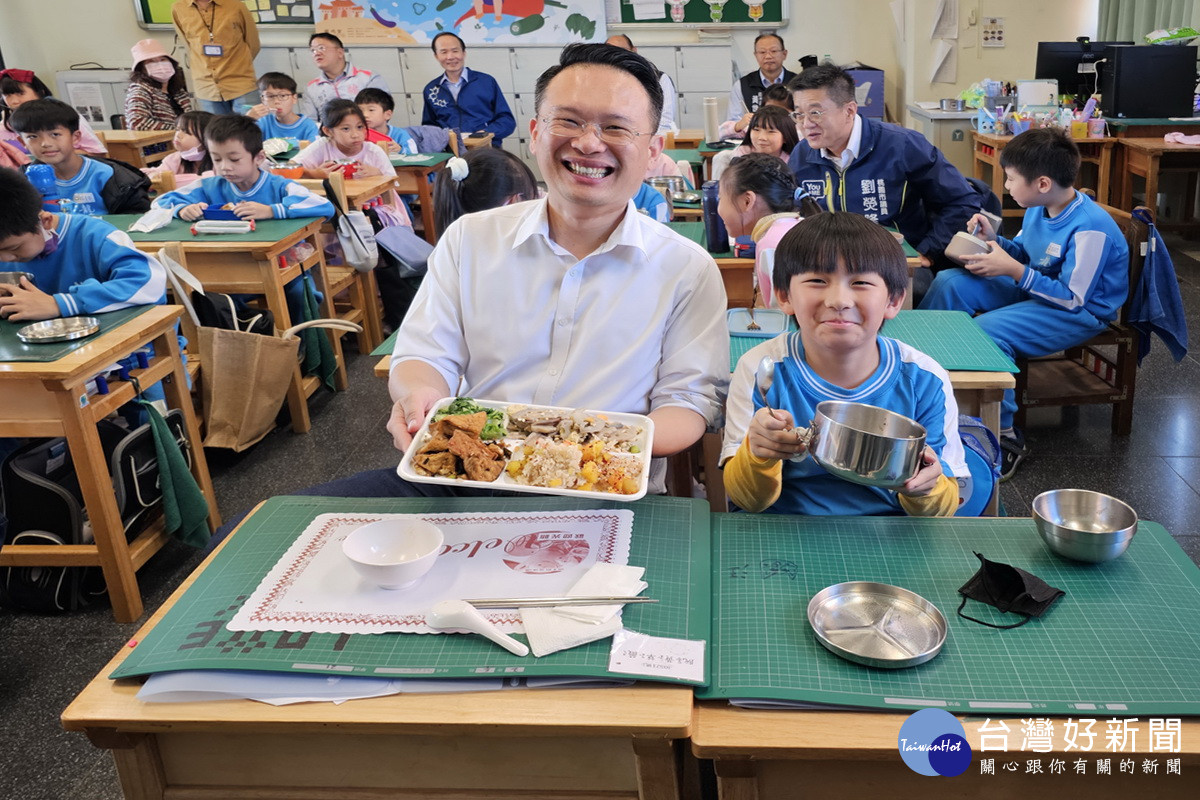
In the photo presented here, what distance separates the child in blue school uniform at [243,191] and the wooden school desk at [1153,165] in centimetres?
452

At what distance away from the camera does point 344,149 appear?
5062mm

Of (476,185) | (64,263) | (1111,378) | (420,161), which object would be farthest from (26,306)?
(1111,378)

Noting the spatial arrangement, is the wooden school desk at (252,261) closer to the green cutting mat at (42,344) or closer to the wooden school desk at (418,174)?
the green cutting mat at (42,344)

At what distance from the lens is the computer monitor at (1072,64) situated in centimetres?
627

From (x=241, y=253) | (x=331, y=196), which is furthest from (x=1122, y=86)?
(x=241, y=253)

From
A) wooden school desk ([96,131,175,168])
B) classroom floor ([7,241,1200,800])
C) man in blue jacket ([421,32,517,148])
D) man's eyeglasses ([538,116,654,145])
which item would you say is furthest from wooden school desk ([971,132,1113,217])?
wooden school desk ([96,131,175,168])

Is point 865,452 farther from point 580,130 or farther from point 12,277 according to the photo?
point 12,277

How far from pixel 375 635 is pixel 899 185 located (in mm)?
2920

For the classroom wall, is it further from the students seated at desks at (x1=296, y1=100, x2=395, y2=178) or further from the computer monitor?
the students seated at desks at (x1=296, y1=100, x2=395, y2=178)

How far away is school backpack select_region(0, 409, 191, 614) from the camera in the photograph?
7.94 feet

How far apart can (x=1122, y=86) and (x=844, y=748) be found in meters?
6.17

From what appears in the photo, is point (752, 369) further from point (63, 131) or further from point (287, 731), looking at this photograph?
point (63, 131)

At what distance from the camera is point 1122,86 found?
228 inches

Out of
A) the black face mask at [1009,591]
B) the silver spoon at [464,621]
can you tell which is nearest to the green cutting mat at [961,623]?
the black face mask at [1009,591]
